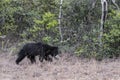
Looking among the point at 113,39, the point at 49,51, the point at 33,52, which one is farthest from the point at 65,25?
the point at 33,52

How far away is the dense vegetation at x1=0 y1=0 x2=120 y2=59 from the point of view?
44.1 ft

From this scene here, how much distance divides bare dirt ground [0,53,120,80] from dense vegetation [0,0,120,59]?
1.32 metres

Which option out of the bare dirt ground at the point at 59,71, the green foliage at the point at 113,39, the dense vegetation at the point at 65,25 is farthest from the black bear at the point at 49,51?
the green foliage at the point at 113,39

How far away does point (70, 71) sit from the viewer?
10.1 meters

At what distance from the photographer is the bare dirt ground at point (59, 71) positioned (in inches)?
362

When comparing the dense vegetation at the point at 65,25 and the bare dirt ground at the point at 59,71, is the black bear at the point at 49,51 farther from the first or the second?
the dense vegetation at the point at 65,25

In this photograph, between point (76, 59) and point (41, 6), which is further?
point (41, 6)

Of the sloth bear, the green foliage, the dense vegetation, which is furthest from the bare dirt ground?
the dense vegetation

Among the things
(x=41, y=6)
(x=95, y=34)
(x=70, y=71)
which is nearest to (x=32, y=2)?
(x=41, y=6)

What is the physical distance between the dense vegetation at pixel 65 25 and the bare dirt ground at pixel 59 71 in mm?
1317

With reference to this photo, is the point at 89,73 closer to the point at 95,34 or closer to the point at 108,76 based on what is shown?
the point at 108,76

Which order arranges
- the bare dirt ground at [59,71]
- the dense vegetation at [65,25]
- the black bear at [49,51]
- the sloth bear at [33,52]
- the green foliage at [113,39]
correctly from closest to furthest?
the bare dirt ground at [59,71] → the sloth bear at [33,52] → the black bear at [49,51] → the green foliage at [113,39] → the dense vegetation at [65,25]

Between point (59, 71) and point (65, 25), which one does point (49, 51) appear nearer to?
point (59, 71)

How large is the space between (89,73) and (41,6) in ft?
26.0
